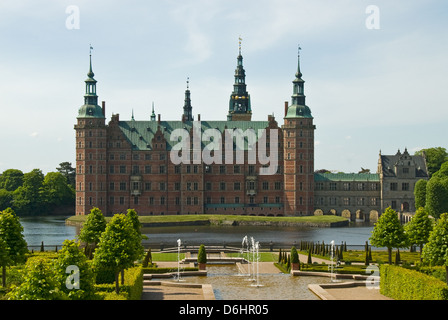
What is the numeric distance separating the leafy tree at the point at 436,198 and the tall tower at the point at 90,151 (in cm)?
5259

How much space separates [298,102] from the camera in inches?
4449

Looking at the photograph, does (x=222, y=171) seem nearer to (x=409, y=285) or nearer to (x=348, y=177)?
(x=348, y=177)

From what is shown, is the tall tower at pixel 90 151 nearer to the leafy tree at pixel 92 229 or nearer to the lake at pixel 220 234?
the lake at pixel 220 234

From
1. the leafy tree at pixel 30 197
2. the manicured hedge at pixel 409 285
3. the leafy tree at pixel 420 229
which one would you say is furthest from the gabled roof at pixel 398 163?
the manicured hedge at pixel 409 285

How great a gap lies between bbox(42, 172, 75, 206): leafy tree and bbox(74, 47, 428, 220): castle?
20.2m

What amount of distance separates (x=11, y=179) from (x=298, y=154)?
6579cm

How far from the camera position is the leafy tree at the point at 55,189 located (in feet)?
426

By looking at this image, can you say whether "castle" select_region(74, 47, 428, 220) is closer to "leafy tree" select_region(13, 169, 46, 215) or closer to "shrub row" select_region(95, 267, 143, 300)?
"leafy tree" select_region(13, 169, 46, 215)

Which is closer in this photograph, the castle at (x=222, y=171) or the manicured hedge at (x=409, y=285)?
the manicured hedge at (x=409, y=285)

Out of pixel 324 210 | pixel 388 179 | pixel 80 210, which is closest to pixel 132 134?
pixel 80 210

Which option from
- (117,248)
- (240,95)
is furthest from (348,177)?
(117,248)

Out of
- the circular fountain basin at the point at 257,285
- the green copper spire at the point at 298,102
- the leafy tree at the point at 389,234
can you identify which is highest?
the green copper spire at the point at 298,102

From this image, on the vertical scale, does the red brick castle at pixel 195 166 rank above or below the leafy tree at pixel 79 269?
above
